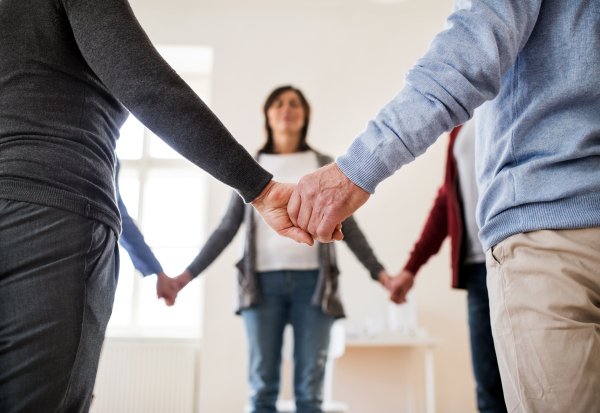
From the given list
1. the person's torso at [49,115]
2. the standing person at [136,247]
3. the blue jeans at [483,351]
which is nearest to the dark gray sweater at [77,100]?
the person's torso at [49,115]

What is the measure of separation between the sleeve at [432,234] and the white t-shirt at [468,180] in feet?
0.72

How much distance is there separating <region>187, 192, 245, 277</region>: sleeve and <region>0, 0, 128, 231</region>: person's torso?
102 centimetres

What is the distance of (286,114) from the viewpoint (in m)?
2.12

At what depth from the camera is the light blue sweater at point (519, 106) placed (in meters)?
0.70

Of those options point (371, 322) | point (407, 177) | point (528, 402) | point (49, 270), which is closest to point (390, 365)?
point (371, 322)

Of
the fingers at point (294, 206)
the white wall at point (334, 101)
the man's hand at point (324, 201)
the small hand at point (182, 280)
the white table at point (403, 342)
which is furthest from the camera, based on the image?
the white wall at point (334, 101)

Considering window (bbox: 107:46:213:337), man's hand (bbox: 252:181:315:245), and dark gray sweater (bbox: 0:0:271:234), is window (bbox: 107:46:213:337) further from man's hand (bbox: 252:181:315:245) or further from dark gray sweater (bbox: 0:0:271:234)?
dark gray sweater (bbox: 0:0:271:234)

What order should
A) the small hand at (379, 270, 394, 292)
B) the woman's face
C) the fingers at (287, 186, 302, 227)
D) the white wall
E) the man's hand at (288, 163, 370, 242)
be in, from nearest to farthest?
1. the man's hand at (288, 163, 370, 242)
2. the fingers at (287, 186, 302, 227)
3. the small hand at (379, 270, 394, 292)
4. the woman's face
5. the white wall

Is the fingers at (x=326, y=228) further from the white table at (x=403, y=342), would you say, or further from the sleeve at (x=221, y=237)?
the white table at (x=403, y=342)

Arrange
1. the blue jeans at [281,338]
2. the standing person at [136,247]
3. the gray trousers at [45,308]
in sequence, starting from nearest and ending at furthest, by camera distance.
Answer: the gray trousers at [45,308]
the standing person at [136,247]
the blue jeans at [281,338]

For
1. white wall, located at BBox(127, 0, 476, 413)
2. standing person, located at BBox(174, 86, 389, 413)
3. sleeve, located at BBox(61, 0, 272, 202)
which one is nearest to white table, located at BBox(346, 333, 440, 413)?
white wall, located at BBox(127, 0, 476, 413)

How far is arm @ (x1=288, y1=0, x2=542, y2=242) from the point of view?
0.74m

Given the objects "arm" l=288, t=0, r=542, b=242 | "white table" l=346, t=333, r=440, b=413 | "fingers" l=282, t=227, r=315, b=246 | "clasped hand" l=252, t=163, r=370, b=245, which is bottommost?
"white table" l=346, t=333, r=440, b=413

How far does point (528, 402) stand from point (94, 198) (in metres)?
0.72
